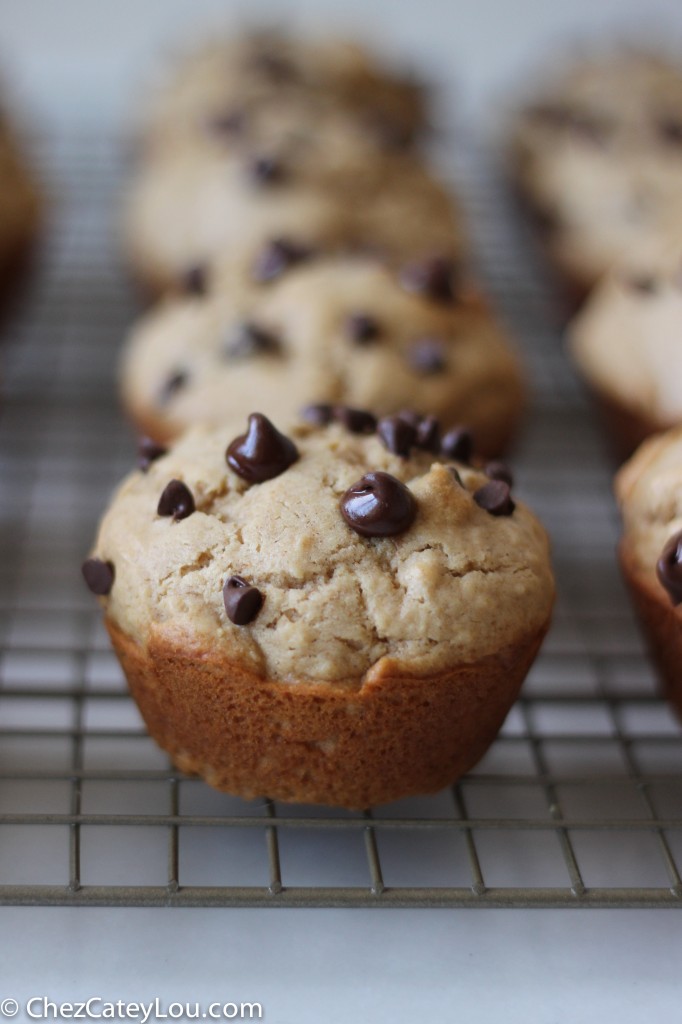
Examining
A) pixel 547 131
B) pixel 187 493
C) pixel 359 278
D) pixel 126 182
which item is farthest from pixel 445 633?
pixel 126 182

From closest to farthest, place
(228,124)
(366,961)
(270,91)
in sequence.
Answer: (366,961) → (228,124) → (270,91)

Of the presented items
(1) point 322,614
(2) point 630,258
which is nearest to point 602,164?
(2) point 630,258

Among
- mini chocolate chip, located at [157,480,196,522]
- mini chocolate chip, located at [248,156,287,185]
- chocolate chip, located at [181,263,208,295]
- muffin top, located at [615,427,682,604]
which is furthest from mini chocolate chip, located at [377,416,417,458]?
mini chocolate chip, located at [248,156,287,185]

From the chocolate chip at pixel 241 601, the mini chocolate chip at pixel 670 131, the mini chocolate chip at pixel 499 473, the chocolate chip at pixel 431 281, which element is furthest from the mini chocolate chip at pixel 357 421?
the mini chocolate chip at pixel 670 131

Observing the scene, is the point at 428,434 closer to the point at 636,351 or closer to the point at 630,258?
the point at 636,351

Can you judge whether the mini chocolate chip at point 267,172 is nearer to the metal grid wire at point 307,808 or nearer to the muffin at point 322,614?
the metal grid wire at point 307,808

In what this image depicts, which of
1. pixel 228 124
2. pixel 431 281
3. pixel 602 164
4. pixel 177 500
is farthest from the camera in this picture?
pixel 602 164

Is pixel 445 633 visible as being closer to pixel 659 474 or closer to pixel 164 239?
pixel 659 474
